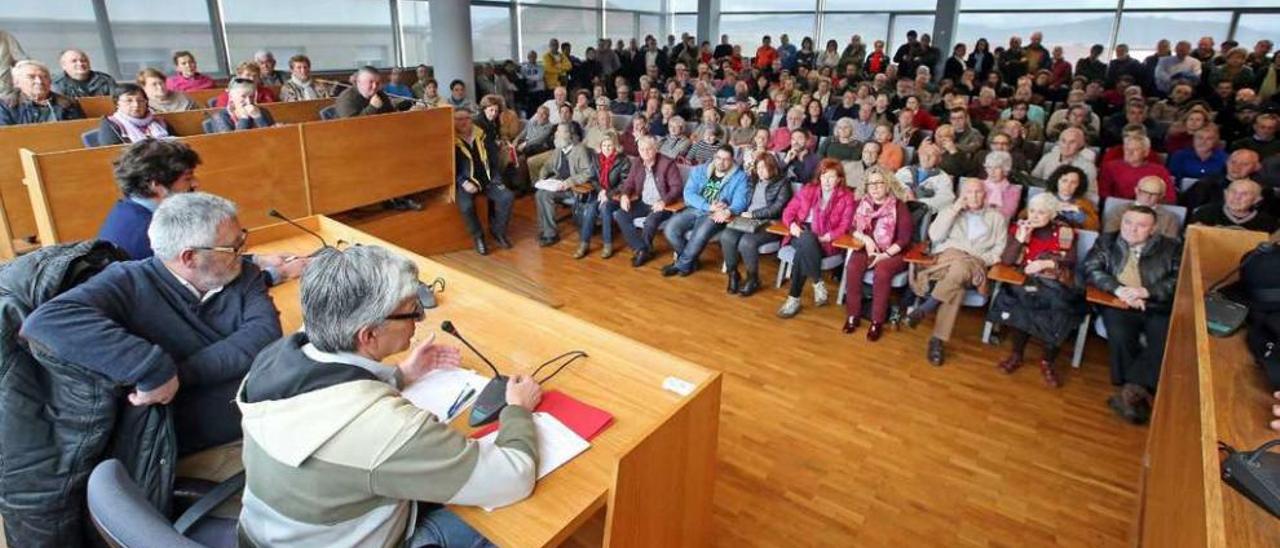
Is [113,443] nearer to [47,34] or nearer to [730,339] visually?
[730,339]

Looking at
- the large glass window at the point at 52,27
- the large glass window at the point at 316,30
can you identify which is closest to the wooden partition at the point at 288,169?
the large glass window at the point at 52,27

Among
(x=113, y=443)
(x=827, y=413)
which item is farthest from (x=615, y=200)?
(x=113, y=443)

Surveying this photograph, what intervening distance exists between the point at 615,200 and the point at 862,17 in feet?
33.7

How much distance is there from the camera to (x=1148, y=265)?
3.46 metres

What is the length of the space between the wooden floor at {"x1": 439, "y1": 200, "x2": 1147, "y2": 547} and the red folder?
1.04 meters

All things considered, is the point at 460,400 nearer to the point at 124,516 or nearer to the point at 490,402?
the point at 490,402

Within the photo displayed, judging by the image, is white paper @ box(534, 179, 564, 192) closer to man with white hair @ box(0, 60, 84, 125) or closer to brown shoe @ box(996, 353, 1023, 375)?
man with white hair @ box(0, 60, 84, 125)

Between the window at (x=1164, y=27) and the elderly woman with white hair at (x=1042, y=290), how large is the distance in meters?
9.51

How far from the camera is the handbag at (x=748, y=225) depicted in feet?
15.3

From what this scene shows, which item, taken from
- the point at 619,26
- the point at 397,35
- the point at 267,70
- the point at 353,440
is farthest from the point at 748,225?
the point at 619,26

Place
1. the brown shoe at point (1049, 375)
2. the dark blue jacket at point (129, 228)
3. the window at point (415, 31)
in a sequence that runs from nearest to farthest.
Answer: the dark blue jacket at point (129, 228)
the brown shoe at point (1049, 375)
the window at point (415, 31)

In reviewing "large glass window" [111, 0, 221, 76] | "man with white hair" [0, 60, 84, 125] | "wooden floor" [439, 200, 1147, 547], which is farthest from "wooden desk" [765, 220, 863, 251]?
"large glass window" [111, 0, 221, 76]

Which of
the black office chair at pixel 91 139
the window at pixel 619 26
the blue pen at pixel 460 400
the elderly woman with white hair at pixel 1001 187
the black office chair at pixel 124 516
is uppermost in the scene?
the window at pixel 619 26

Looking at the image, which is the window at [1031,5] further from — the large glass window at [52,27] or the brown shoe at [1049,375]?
the large glass window at [52,27]
